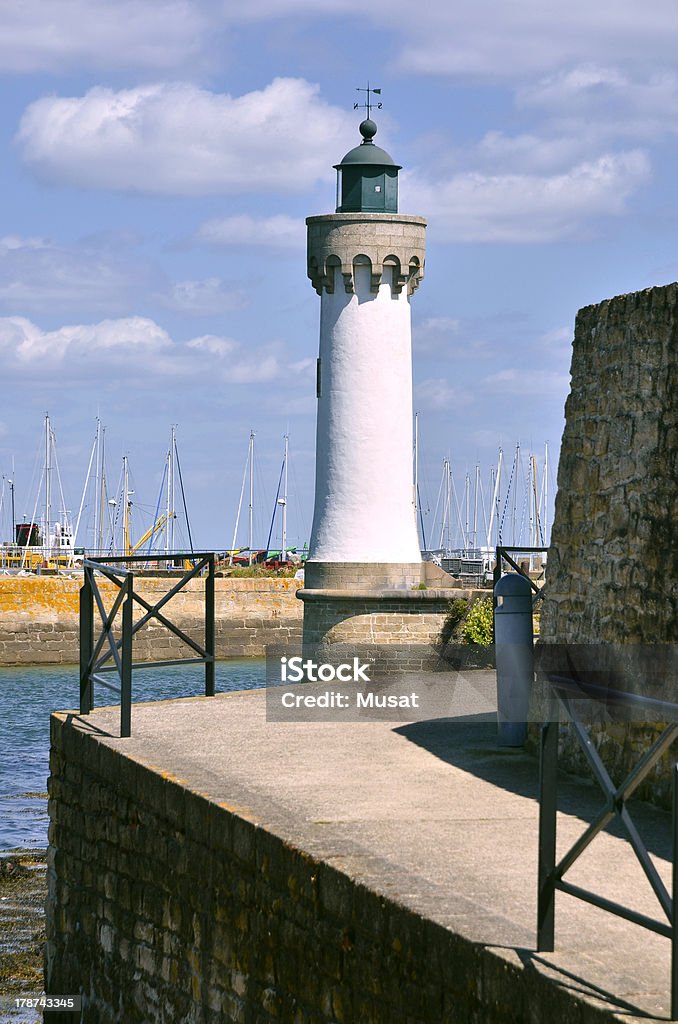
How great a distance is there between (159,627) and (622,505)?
34.3 m

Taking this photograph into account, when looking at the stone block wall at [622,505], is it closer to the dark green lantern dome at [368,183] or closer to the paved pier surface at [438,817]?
the paved pier surface at [438,817]

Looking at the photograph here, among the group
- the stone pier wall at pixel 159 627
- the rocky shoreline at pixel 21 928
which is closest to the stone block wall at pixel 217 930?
the rocky shoreline at pixel 21 928

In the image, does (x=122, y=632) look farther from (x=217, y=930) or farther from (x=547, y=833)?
(x=547, y=833)

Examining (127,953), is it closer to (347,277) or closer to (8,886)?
(8,886)

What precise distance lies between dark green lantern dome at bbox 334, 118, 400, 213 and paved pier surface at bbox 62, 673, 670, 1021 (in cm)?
1624

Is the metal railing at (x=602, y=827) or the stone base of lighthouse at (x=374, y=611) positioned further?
the stone base of lighthouse at (x=374, y=611)

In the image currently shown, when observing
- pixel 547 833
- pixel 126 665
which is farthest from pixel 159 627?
pixel 547 833

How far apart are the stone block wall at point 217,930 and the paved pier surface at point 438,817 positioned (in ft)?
0.30

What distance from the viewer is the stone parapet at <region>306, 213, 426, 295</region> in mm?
25703

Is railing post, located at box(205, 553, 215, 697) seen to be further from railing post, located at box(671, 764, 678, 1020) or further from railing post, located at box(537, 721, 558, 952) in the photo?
railing post, located at box(671, 764, 678, 1020)

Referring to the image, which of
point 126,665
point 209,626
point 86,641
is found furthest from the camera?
point 209,626

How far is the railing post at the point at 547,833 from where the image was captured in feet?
15.0

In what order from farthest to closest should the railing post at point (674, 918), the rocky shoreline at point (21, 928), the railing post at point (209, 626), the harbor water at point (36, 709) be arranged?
the harbor water at point (36, 709) → the railing post at point (209, 626) → the rocky shoreline at point (21, 928) → the railing post at point (674, 918)

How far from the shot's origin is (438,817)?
7.02 m
